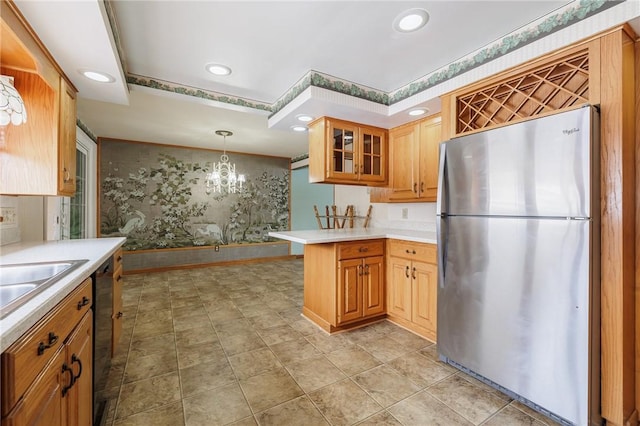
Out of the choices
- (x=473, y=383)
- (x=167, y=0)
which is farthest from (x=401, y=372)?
(x=167, y=0)

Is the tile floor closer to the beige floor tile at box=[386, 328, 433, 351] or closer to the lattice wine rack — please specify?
the beige floor tile at box=[386, 328, 433, 351]

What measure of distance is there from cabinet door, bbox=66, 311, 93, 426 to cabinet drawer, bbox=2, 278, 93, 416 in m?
0.08

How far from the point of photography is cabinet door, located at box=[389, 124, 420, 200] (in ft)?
10.0

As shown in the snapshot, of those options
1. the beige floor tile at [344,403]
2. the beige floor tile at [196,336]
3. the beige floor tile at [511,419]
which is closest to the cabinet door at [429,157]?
the beige floor tile at [511,419]

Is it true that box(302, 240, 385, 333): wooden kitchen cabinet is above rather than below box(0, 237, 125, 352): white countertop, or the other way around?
below

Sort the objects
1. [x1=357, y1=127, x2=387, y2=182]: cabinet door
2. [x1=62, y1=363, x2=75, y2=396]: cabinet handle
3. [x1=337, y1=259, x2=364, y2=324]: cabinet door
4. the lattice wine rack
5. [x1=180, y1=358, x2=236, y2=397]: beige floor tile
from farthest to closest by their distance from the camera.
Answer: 1. [x1=357, y1=127, x2=387, y2=182]: cabinet door
2. [x1=337, y1=259, x2=364, y2=324]: cabinet door
3. [x1=180, y1=358, x2=236, y2=397]: beige floor tile
4. the lattice wine rack
5. [x1=62, y1=363, x2=75, y2=396]: cabinet handle

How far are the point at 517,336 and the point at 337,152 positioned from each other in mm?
2189

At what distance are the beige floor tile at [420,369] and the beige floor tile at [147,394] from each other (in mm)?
1538

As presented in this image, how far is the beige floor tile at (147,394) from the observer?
1668mm

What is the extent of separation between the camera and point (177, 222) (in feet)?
17.9

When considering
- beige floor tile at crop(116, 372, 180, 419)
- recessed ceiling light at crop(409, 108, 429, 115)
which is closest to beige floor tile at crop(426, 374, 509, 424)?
beige floor tile at crop(116, 372, 180, 419)

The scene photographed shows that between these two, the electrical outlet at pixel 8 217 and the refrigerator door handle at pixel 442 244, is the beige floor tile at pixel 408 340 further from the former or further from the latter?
the electrical outlet at pixel 8 217

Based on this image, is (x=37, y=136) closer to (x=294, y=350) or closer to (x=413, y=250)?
(x=294, y=350)

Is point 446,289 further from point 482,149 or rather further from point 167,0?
point 167,0
